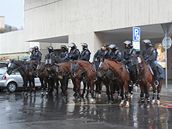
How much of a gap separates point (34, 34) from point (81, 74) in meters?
20.0

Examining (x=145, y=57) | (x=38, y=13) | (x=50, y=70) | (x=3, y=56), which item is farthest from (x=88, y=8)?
(x=3, y=56)

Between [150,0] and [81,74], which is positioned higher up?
[150,0]

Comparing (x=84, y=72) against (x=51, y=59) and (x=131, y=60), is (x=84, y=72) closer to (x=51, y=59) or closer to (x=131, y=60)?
(x=51, y=59)

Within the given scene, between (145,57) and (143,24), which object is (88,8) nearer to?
(143,24)

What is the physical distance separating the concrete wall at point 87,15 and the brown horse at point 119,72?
26.6ft

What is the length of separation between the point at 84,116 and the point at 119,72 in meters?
3.59

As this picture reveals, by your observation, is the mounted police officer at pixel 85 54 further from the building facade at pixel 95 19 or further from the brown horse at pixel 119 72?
the building facade at pixel 95 19

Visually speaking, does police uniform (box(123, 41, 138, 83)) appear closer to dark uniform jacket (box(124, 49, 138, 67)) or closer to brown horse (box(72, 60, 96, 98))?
dark uniform jacket (box(124, 49, 138, 67))

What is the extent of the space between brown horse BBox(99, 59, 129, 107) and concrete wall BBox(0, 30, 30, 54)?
33.8 metres

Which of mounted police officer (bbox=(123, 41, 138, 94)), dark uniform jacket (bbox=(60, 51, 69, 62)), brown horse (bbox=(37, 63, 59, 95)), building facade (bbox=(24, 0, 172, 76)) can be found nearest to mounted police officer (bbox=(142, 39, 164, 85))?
mounted police officer (bbox=(123, 41, 138, 94))

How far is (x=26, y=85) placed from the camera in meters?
23.3

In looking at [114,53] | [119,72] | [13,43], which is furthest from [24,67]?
[13,43]

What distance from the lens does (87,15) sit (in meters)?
30.6

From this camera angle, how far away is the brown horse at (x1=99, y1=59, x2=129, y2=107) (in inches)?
659
